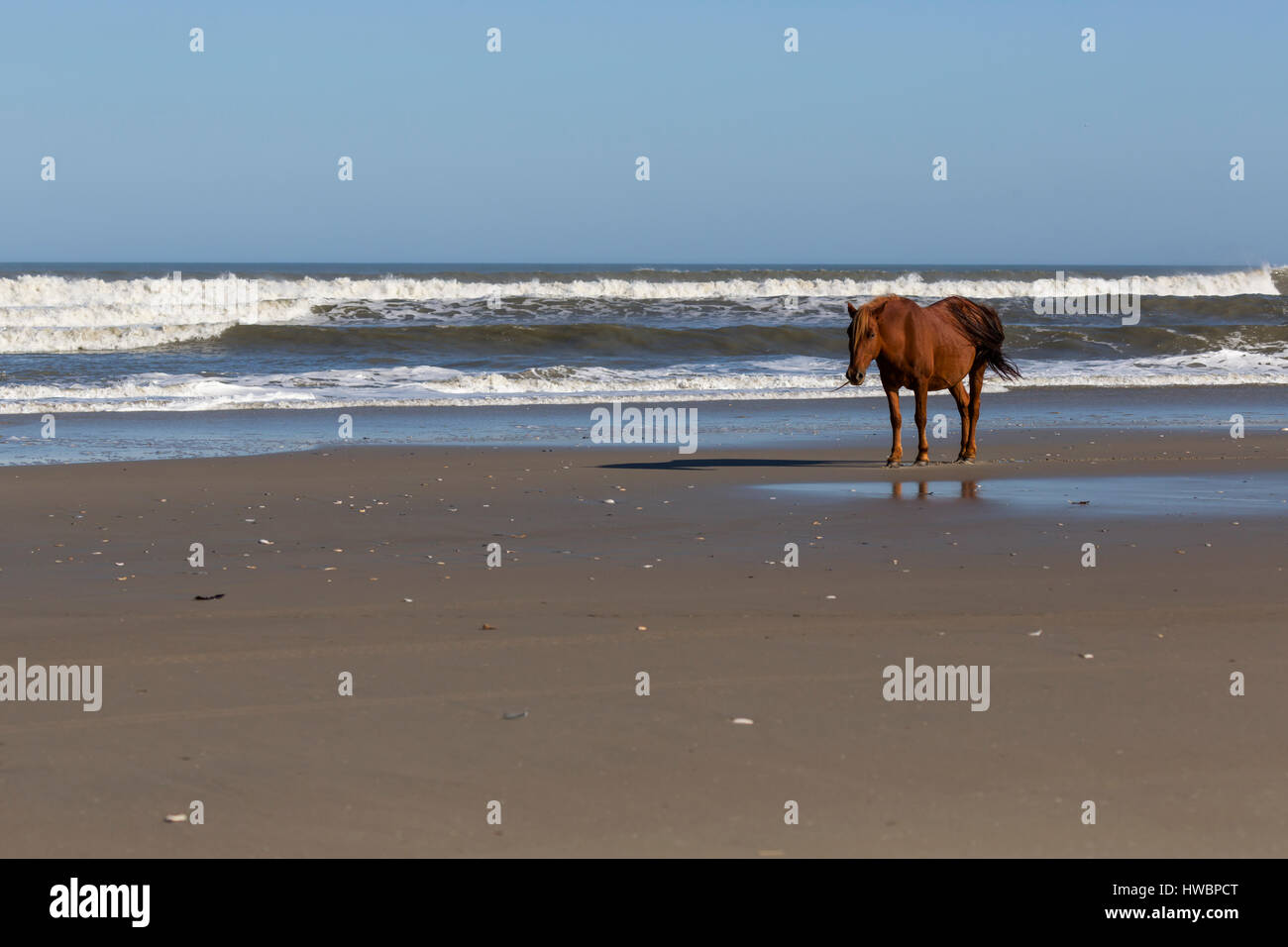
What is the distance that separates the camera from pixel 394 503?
10.5m

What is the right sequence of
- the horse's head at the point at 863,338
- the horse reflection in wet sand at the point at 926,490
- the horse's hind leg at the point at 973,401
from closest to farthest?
the horse reflection in wet sand at the point at 926,490, the horse's head at the point at 863,338, the horse's hind leg at the point at 973,401

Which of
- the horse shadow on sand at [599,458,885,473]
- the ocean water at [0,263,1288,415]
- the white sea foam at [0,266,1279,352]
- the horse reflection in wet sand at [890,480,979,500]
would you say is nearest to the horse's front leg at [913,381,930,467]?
the horse shadow on sand at [599,458,885,473]

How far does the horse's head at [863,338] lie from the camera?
12.4m

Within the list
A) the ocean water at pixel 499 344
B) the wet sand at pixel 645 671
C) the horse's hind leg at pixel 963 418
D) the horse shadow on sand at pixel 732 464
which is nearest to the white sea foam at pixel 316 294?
the ocean water at pixel 499 344

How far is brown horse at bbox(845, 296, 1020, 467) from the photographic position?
1270 centimetres

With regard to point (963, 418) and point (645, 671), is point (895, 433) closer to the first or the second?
point (963, 418)

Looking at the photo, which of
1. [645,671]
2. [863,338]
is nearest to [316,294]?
[863,338]

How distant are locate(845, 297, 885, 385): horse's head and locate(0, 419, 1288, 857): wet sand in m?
2.18

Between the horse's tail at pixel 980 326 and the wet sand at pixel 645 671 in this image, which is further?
the horse's tail at pixel 980 326

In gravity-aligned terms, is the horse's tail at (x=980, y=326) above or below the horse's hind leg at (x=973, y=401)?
above

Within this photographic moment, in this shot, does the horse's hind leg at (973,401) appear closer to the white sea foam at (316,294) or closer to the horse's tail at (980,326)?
the horse's tail at (980,326)
